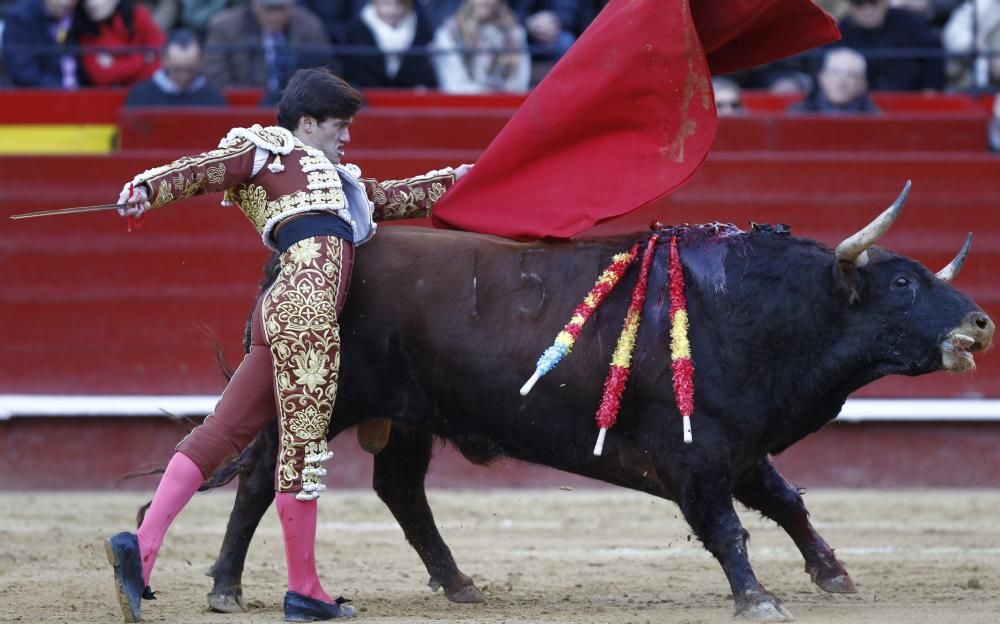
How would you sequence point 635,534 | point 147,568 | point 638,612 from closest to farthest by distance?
point 147,568
point 638,612
point 635,534

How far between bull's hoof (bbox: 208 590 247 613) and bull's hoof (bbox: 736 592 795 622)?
1.32 metres

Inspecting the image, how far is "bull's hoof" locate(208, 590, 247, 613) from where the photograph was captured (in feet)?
14.3

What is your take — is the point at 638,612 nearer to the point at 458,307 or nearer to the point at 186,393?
the point at 458,307

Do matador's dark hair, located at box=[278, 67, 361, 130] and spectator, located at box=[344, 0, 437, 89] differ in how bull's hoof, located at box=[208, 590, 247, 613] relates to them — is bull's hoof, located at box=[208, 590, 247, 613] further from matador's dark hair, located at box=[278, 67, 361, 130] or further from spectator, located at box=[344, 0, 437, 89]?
spectator, located at box=[344, 0, 437, 89]

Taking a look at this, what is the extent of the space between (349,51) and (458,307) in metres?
3.38

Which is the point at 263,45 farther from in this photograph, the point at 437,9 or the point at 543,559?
the point at 543,559

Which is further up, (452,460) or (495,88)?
(495,88)

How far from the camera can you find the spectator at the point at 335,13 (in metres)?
8.05

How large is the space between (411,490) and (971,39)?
457 cm

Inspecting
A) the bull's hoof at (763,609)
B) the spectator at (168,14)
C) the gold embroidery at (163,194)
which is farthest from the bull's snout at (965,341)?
the spectator at (168,14)

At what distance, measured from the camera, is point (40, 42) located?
7.77 meters

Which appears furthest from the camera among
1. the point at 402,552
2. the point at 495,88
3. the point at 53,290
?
the point at 495,88

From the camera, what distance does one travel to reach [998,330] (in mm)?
7199

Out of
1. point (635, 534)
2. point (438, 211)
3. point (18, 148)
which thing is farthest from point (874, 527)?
point (18, 148)
